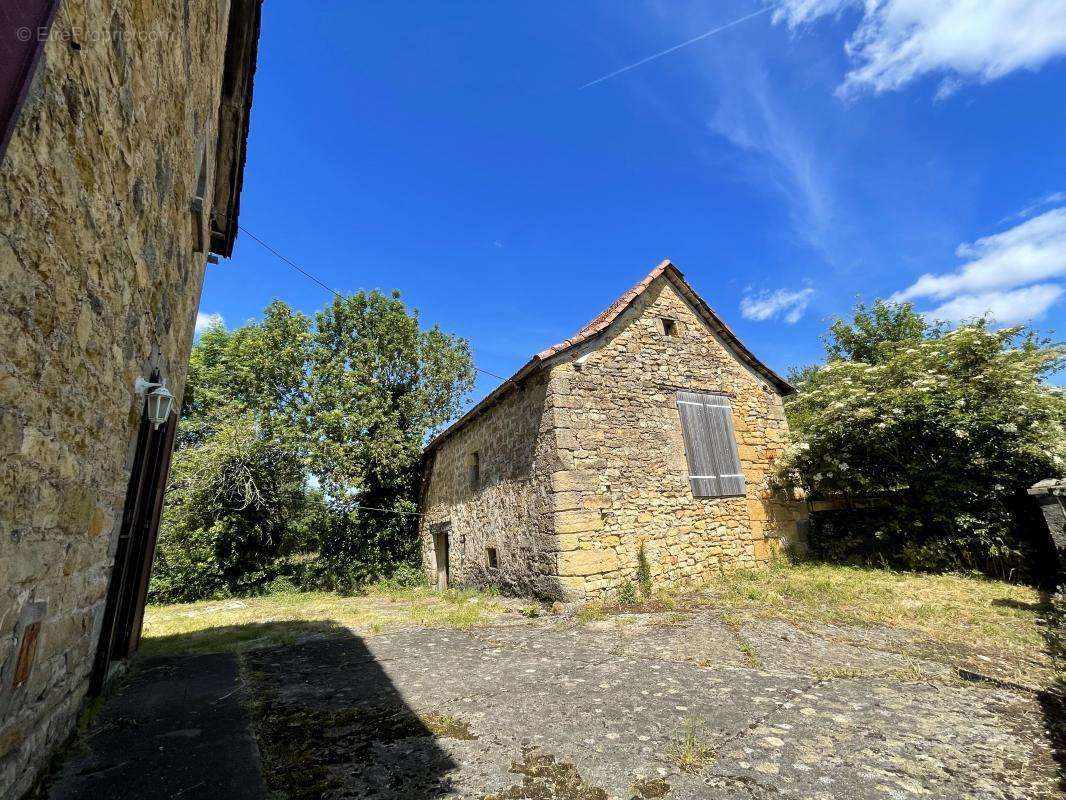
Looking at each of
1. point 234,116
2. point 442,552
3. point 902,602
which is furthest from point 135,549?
point 442,552

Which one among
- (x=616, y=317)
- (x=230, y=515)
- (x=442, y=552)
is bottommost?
(x=442, y=552)

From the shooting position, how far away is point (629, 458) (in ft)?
25.2

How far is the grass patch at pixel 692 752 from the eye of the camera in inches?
94.0

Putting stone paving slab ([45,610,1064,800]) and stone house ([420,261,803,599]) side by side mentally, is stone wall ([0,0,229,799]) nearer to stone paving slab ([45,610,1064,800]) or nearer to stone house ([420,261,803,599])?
stone paving slab ([45,610,1064,800])

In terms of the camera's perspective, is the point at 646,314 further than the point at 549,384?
Yes

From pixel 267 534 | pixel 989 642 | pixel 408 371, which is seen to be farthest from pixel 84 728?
pixel 408 371

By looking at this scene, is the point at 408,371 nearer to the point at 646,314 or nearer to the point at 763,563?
the point at 646,314

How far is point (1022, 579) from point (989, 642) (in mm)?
3239

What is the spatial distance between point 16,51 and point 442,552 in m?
11.9

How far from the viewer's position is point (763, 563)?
8594 mm

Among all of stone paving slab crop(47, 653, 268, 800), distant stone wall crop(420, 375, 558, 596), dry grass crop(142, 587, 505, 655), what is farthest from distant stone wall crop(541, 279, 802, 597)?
stone paving slab crop(47, 653, 268, 800)

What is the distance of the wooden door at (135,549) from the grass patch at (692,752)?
3841mm

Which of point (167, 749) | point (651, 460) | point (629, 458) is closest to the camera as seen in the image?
point (167, 749)

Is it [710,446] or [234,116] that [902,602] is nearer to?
[710,446]
